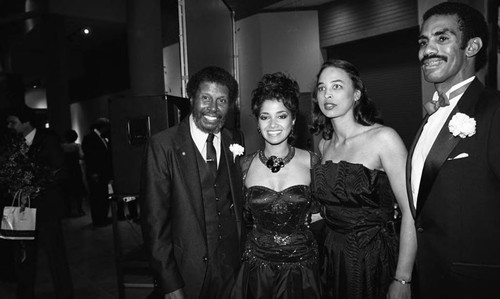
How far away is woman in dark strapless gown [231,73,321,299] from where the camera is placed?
2027 mm

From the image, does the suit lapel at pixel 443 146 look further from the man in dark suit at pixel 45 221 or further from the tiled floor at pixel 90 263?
the tiled floor at pixel 90 263

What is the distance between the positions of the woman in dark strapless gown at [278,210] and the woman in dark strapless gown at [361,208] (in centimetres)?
13

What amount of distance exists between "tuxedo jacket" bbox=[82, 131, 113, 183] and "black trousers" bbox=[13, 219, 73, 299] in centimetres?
293

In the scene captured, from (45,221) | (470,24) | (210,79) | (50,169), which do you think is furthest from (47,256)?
(470,24)

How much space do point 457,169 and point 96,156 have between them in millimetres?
5784

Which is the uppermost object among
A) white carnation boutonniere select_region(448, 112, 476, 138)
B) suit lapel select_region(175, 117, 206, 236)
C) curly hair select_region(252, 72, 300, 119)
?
curly hair select_region(252, 72, 300, 119)

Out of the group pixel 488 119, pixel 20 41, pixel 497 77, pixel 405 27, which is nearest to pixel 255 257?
pixel 488 119

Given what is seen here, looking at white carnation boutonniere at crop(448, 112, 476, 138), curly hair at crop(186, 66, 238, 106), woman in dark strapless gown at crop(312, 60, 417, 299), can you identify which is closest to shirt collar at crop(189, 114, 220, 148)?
curly hair at crop(186, 66, 238, 106)

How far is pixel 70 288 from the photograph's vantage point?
329cm

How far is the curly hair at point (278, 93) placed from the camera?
7.28 ft

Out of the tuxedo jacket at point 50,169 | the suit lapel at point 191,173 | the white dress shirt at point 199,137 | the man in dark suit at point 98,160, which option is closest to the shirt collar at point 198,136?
the white dress shirt at point 199,137

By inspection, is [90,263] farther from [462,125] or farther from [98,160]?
[462,125]

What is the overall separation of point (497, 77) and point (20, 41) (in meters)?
11.2

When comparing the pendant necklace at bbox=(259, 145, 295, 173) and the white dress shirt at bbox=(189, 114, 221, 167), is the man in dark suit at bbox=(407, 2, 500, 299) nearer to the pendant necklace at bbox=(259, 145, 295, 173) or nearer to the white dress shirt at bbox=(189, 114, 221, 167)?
the pendant necklace at bbox=(259, 145, 295, 173)
